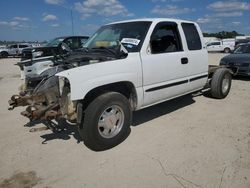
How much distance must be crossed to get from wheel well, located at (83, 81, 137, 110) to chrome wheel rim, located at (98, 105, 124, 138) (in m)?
0.30

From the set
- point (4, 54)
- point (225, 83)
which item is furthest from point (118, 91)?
point (4, 54)

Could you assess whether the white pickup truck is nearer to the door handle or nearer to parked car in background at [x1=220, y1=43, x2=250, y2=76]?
the door handle

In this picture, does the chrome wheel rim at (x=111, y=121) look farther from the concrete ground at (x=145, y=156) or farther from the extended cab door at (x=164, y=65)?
the extended cab door at (x=164, y=65)

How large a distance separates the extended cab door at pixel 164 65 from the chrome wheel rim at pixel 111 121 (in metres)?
0.61

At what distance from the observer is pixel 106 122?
4004 millimetres

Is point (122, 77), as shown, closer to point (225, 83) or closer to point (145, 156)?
point (145, 156)

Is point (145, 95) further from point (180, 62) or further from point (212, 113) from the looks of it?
point (212, 113)

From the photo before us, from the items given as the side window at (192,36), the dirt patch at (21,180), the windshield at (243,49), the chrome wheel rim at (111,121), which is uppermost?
the side window at (192,36)

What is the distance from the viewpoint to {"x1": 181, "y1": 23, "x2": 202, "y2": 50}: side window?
5.41m

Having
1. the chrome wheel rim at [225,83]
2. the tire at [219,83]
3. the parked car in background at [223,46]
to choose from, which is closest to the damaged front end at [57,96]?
the tire at [219,83]

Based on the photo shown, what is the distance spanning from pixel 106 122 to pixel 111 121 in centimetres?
11

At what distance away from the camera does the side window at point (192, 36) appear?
5410 mm

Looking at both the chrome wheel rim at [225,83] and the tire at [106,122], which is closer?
the tire at [106,122]

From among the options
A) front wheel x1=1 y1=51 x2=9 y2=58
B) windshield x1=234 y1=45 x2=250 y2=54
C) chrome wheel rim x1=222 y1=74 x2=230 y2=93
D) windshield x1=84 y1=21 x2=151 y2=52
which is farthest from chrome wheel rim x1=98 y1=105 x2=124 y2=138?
front wheel x1=1 y1=51 x2=9 y2=58
